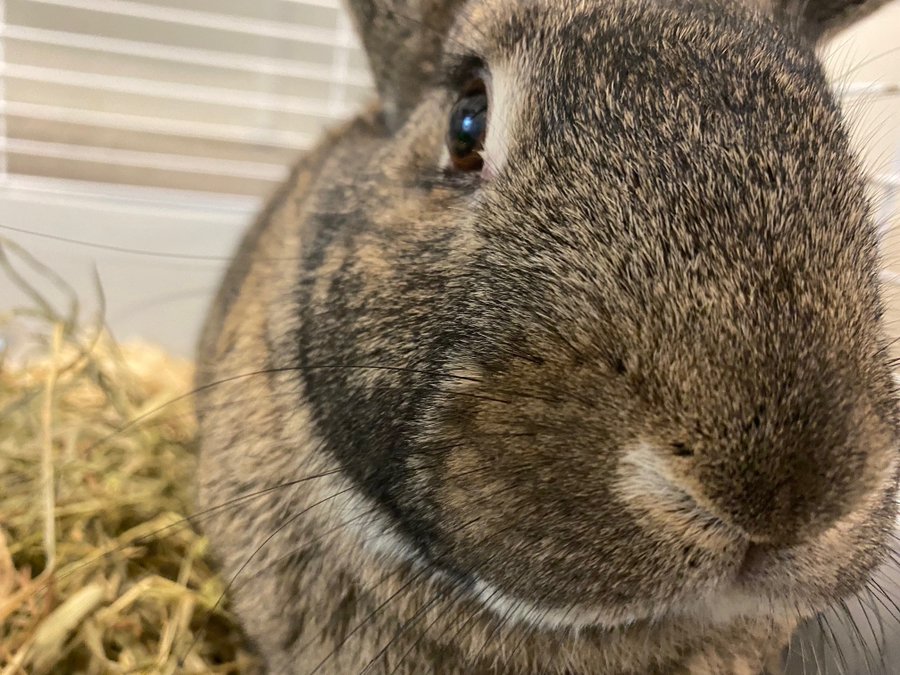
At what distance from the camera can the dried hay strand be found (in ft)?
4.02

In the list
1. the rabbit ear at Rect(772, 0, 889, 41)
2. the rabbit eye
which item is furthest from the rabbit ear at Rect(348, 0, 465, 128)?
the rabbit ear at Rect(772, 0, 889, 41)

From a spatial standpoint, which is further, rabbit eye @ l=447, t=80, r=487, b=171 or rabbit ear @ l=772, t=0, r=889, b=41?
rabbit ear @ l=772, t=0, r=889, b=41

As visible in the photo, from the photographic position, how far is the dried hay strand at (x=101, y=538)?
1225mm

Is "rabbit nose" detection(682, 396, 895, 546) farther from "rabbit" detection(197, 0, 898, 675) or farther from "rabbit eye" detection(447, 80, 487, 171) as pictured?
"rabbit eye" detection(447, 80, 487, 171)

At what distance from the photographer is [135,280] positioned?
87.4 inches

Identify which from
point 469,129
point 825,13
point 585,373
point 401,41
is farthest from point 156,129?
point 585,373

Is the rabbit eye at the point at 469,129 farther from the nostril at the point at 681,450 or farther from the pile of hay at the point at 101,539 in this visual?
the pile of hay at the point at 101,539

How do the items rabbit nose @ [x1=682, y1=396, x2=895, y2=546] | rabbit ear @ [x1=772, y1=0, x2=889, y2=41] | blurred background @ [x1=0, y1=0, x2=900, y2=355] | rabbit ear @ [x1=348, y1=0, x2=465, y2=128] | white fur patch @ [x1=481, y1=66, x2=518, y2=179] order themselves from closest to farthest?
rabbit nose @ [x1=682, y1=396, x2=895, y2=546] < white fur patch @ [x1=481, y1=66, x2=518, y2=179] < rabbit ear @ [x1=772, y1=0, x2=889, y2=41] < rabbit ear @ [x1=348, y1=0, x2=465, y2=128] < blurred background @ [x1=0, y1=0, x2=900, y2=355]

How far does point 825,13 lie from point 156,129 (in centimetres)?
178

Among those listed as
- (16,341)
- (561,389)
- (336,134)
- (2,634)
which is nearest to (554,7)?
(561,389)

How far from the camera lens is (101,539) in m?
1.45

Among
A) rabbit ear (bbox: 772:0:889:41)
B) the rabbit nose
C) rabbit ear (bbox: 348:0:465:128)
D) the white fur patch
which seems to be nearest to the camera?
the rabbit nose

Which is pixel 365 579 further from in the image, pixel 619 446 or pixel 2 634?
pixel 2 634

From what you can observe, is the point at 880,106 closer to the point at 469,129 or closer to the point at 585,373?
the point at 469,129
